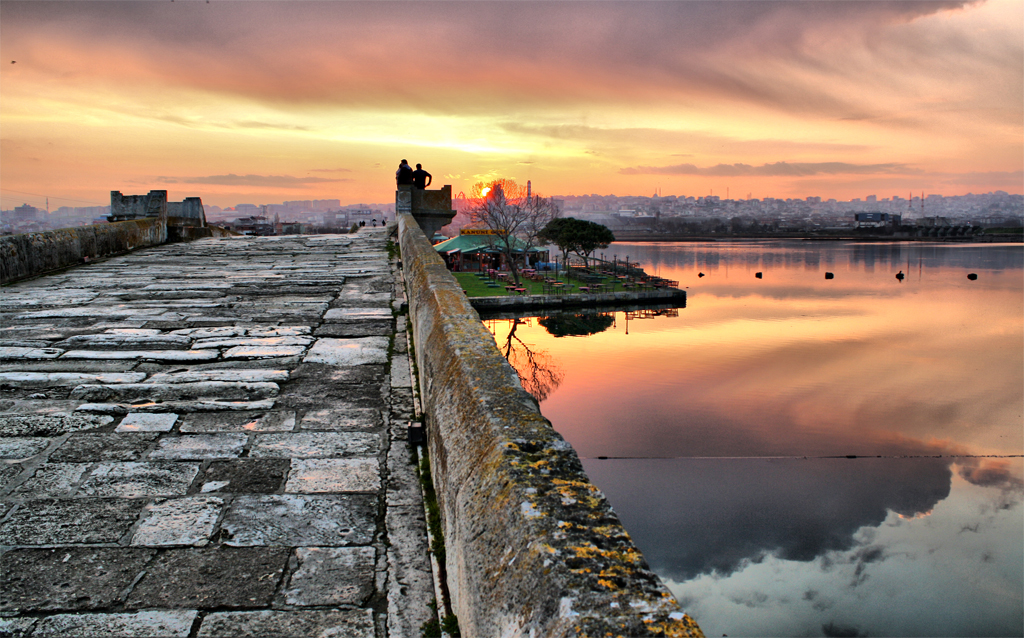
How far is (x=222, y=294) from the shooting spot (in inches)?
281

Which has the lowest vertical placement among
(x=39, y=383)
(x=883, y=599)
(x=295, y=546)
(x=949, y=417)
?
(x=883, y=599)

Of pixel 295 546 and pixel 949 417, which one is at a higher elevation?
pixel 295 546

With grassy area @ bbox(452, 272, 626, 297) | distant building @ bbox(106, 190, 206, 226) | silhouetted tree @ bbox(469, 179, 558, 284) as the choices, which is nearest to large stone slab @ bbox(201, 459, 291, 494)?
distant building @ bbox(106, 190, 206, 226)

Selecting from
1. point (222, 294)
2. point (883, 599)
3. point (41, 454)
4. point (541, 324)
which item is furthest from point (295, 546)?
point (541, 324)

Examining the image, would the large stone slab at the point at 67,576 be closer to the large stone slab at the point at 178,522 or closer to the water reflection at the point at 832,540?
the large stone slab at the point at 178,522

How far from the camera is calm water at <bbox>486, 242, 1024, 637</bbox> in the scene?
13.5 m

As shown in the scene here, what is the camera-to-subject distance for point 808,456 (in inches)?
779

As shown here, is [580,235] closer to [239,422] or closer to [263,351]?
[263,351]

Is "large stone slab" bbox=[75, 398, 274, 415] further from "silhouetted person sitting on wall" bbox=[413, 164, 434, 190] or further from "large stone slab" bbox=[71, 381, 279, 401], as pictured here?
"silhouetted person sitting on wall" bbox=[413, 164, 434, 190]

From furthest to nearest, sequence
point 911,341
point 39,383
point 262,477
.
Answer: point 911,341
point 39,383
point 262,477

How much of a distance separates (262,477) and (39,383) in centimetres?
212

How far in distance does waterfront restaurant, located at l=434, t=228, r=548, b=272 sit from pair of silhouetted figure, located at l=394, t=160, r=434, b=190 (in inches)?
1419

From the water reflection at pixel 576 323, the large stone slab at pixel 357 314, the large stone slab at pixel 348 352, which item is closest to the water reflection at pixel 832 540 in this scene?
the large stone slab at pixel 357 314

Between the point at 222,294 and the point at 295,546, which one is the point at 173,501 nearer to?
the point at 295,546
